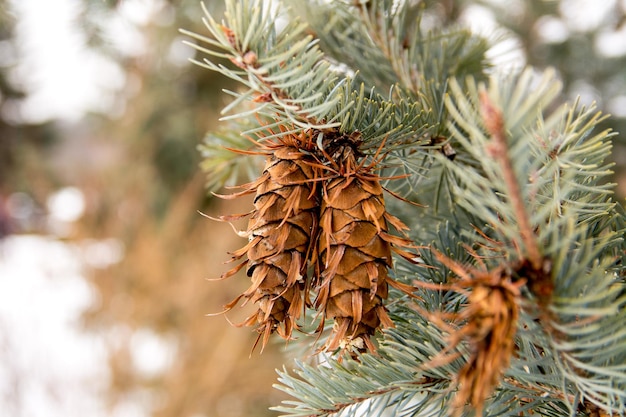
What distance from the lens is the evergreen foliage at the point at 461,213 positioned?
0.57ft

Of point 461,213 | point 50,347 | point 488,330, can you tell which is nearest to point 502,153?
point 488,330

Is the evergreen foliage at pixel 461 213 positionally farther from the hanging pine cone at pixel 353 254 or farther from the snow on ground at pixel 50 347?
the snow on ground at pixel 50 347

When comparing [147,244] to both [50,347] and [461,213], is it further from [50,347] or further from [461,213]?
[461,213]

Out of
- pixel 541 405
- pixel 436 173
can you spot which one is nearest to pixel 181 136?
pixel 436 173

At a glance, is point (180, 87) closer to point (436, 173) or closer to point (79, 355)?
point (79, 355)

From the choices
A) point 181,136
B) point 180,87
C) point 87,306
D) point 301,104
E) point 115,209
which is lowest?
point 87,306

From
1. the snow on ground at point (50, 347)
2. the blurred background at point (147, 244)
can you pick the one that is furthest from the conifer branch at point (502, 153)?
the snow on ground at point (50, 347)

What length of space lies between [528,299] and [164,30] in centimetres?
233

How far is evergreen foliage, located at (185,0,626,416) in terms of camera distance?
Result: 0.57ft

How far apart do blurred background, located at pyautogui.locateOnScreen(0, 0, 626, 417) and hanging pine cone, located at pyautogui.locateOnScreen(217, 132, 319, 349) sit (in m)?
0.59

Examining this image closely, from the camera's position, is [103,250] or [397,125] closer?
[397,125]

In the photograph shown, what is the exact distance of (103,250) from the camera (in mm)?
2203

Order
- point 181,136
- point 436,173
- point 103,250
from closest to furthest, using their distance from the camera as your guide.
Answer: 1. point 436,173
2. point 103,250
3. point 181,136

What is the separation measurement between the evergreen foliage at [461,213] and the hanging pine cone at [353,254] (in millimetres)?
19
